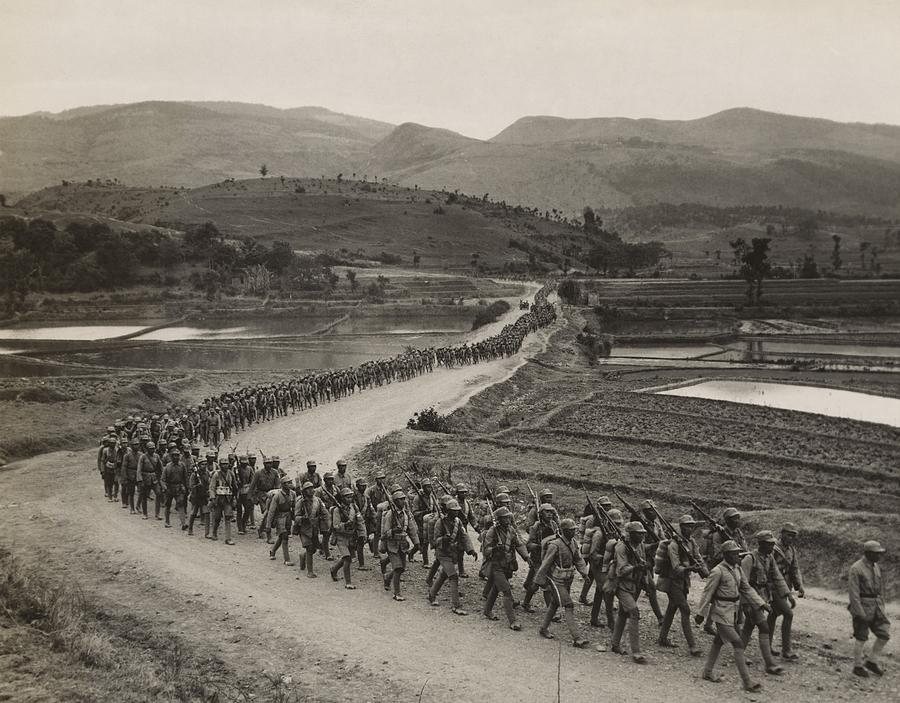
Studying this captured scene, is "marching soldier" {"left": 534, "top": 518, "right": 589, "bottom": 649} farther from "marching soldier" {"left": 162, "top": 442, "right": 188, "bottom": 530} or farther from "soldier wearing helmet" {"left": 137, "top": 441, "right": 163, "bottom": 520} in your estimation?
"soldier wearing helmet" {"left": 137, "top": 441, "right": 163, "bottom": 520}

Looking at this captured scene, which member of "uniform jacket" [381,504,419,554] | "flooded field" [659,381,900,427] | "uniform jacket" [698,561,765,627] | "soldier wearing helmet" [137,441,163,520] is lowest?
"flooded field" [659,381,900,427]

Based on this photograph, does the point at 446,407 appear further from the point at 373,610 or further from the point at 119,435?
the point at 373,610

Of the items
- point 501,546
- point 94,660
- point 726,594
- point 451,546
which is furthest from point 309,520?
point 726,594

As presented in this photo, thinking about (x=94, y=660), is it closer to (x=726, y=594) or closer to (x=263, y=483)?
(x=263, y=483)

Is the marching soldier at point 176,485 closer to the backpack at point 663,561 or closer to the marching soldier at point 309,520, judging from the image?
the marching soldier at point 309,520

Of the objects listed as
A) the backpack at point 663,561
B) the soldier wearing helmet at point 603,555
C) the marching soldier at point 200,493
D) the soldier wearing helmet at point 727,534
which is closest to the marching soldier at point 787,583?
the soldier wearing helmet at point 727,534

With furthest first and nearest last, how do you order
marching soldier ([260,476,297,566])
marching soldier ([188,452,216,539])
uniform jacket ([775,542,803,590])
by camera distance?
marching soldier ([188,452,216,539])
marching soldier ([260,476,297,566])
uniform jacket ([775,542,803,590])

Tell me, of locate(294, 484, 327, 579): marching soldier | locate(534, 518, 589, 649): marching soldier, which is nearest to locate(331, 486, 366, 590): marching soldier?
locate(294, 484, 327, 579): marching soldier
